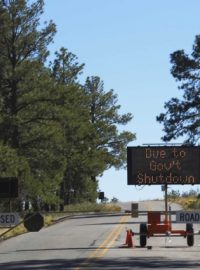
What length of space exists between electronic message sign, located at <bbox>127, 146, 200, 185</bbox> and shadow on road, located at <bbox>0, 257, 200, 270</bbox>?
20.6 ft

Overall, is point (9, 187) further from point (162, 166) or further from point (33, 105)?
point (33, 105)

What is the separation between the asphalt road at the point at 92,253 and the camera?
21.8 m

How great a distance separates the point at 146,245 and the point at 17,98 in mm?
28314

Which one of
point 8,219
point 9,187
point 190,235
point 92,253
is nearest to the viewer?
point 9,187

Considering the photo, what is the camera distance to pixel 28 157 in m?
56.4

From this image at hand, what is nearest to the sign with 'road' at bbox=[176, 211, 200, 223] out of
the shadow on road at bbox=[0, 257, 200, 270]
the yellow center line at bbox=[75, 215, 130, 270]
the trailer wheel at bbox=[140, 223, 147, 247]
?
the trailer wheel at bbox=[140, 223, 147, 247]

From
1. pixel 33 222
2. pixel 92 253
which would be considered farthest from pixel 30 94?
pixel 33 222

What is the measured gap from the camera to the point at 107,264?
21984mm

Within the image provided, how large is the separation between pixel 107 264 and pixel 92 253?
4.33m

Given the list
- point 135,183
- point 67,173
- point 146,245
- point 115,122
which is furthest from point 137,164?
point 115,122

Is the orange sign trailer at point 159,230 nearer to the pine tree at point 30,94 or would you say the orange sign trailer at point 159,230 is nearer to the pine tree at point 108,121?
the pine tree at point 30,94

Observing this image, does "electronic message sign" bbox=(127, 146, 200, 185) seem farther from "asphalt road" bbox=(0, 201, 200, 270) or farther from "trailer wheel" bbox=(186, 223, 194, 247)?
"asphalt road" bbox=(0, 201, 200, 270)

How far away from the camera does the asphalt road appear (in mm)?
21797

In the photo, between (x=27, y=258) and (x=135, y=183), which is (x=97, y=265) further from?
(x=135, y=183)
